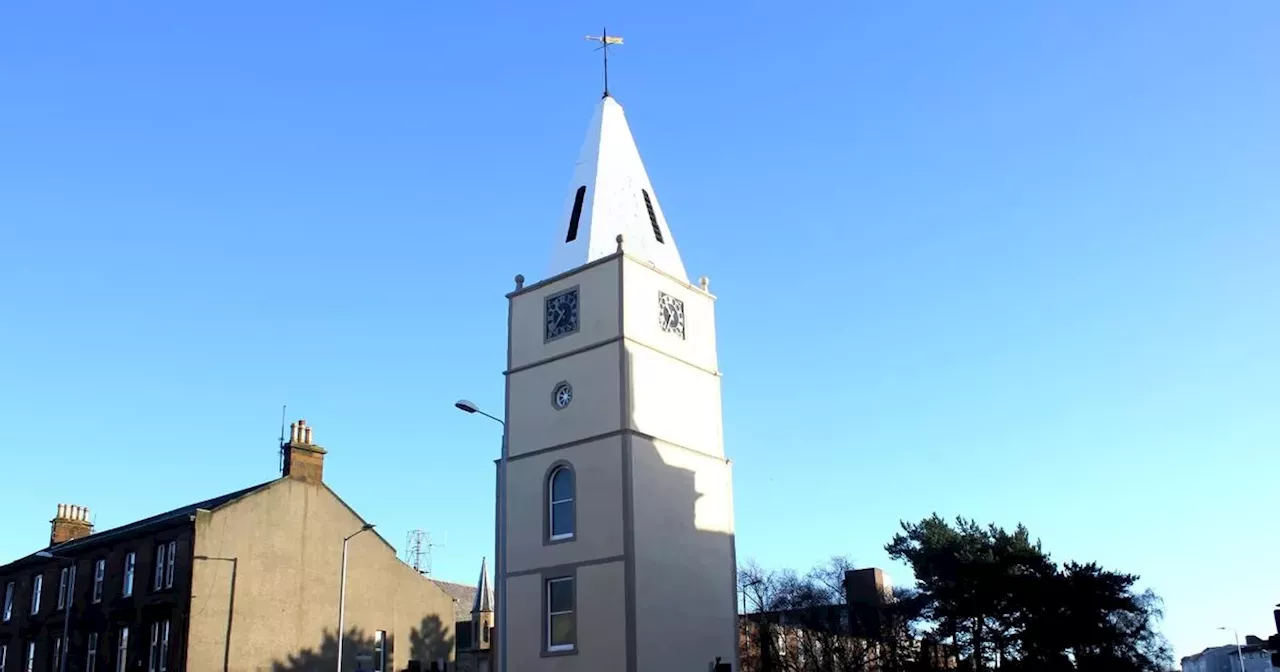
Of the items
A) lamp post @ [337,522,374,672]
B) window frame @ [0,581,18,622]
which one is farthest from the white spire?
window frame @ [0,581,18,622]

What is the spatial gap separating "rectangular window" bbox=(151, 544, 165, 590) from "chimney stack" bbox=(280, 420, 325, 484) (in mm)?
5336

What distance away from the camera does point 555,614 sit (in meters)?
29.7

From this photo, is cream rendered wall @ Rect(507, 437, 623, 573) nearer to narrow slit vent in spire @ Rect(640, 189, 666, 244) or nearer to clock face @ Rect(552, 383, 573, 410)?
clock face @ Rect(552, 383, 573, 410)

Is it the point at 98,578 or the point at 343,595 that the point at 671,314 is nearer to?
the point at 343,595

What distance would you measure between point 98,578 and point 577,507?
83.3 feet

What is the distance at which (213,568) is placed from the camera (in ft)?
134

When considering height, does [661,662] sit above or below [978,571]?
below

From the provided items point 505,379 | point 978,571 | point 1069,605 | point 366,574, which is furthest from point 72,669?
point 1069,605

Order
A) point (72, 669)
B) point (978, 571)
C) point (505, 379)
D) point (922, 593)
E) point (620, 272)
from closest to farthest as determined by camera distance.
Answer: point (620, 272) → point (505, 379) → point (72, 669) → point (978, 571) → point (922, 593)

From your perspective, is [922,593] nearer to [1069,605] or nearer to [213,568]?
[1069,605]

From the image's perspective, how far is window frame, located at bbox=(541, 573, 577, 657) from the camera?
2900 cm

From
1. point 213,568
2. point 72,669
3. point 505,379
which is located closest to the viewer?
point 505,379

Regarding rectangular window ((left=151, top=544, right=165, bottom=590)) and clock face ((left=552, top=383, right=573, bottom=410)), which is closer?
clock face ((left=552, top=383, right=573, bottom=410))

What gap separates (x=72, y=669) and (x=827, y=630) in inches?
1306
